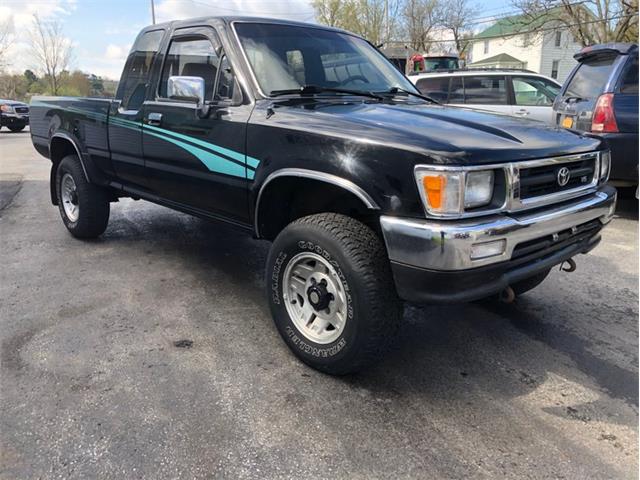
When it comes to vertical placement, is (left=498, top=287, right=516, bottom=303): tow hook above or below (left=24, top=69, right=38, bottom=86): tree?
below

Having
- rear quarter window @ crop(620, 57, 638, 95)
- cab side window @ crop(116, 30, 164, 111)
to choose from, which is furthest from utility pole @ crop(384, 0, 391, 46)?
cab side window @ crop(116, 30, 164, 111)

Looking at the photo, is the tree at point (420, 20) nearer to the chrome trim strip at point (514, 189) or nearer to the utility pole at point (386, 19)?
the utility pole at point (386, 19)

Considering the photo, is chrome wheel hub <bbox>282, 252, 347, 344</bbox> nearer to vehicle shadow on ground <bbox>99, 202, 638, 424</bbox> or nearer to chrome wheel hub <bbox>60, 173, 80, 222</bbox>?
vehicle shadow on ground <bbox>99, 202, 638, 424</bbox>

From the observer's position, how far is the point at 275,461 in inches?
87.8

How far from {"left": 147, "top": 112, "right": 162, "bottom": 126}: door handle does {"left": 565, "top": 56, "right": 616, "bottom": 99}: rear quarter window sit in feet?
16.3

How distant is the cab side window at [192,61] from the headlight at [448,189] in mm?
1848

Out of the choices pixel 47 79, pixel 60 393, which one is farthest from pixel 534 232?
pixel 47 79

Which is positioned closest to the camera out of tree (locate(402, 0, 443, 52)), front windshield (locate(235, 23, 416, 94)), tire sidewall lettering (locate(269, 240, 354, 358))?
tire sidewall lettering (locate(269, 240, 354, 358))

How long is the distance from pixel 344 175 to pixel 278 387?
1.17 m

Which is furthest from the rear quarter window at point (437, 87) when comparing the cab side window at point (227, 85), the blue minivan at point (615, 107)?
the cab side window at point (227, 85)

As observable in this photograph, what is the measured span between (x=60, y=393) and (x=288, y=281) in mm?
1320

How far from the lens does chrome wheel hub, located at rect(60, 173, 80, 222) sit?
536 cm

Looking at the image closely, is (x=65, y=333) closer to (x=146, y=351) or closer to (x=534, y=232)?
(x=146, y=351)

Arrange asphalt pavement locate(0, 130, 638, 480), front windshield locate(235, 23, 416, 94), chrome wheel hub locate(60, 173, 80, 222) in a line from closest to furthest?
1. asphalt pavement locate(0, 130, 638, 480)
2. front windshield locate(235, 23, 416, 94)
3. chrome wheel hub locate(60, 173, 80, 222)
